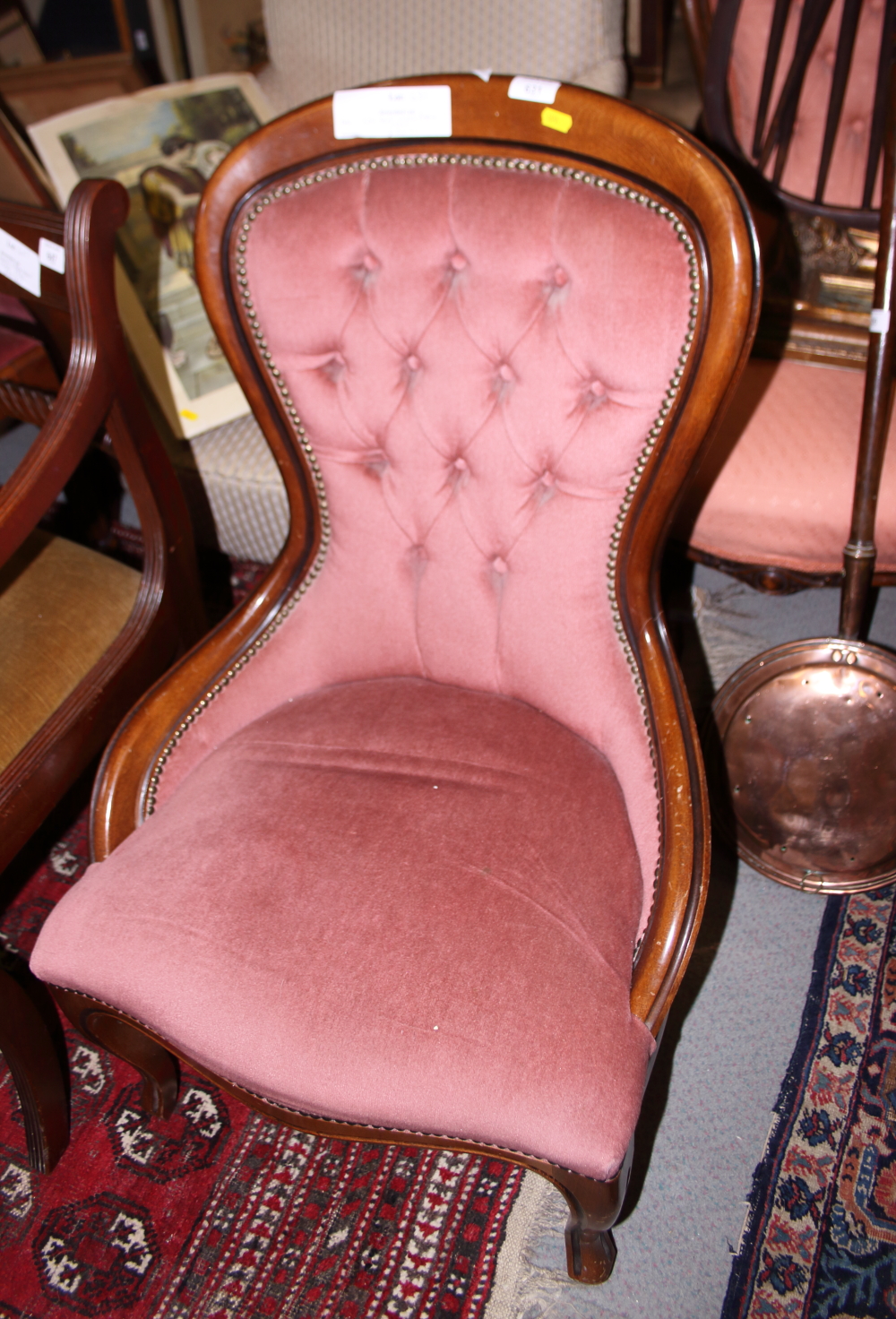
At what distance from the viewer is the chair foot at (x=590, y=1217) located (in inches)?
31.4

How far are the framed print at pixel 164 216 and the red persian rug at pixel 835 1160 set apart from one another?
51.7 inches

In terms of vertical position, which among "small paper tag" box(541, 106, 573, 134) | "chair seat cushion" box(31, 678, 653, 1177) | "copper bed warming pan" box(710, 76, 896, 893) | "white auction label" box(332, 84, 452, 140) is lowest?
"copper bed warming pan" box(710, 76, 896, 893)

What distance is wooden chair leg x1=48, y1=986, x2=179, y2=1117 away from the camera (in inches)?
36.8

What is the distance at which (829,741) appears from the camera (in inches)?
47.8

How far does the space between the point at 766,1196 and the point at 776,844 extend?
427 millimetres

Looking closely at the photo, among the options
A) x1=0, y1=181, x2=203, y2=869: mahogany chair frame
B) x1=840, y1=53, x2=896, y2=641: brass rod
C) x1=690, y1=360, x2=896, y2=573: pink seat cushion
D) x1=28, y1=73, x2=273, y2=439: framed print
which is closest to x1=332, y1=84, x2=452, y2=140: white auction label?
x1=0, y1=181, x2=203, y2=869: mahogany chair frame

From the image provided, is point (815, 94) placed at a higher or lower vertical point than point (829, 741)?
higher

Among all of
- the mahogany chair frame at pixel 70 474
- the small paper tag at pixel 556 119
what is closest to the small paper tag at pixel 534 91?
the small paper tag at pixel 556 119

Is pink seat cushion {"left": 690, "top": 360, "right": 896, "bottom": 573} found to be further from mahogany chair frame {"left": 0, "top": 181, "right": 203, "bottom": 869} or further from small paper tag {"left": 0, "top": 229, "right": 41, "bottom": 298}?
small paper tag {"left": 0, "top": 229, "right": 41, "bottom": 298}

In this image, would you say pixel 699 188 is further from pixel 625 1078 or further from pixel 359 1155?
pixel 359 1155

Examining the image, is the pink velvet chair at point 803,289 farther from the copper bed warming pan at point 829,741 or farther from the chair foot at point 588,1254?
the chair foot at point 588,1254

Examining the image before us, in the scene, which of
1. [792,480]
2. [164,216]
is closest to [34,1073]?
[792,480]

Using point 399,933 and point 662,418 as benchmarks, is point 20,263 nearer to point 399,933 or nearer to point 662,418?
point 662,418

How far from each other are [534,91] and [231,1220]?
1223 millimetres
